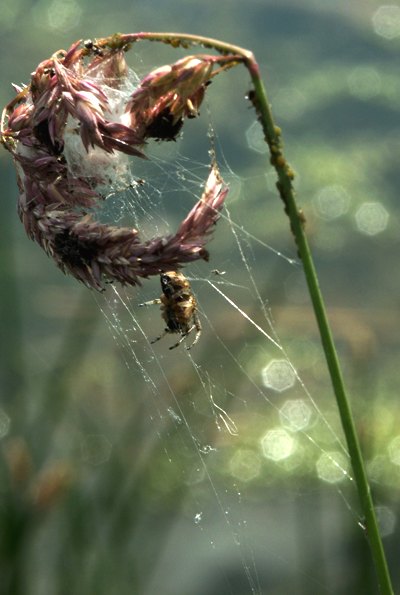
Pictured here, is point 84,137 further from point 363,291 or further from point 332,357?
point 363,291

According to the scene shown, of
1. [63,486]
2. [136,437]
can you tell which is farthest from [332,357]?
[136,437]

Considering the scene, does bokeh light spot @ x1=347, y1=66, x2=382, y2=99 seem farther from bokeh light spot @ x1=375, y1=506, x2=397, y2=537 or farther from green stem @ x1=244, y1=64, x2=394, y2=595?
green stem @ x1=244, y1=64, x2=394, y2=595

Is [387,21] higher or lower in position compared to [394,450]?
higher

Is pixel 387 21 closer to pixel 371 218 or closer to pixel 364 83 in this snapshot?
pixel 364 83

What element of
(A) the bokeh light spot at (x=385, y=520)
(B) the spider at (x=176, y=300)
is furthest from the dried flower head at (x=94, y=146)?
(A) the bokeh light spot at (x=385, y=520)

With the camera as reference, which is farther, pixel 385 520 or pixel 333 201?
pixel 333 201

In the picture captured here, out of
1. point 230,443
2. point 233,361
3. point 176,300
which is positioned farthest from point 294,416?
point 176,300

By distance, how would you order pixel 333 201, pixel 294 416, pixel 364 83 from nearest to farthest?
1. pixel 294 416
2. pixel 333 201
3. pixel 364 83

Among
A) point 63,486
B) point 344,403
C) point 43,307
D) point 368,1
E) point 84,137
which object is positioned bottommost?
point 43,307
